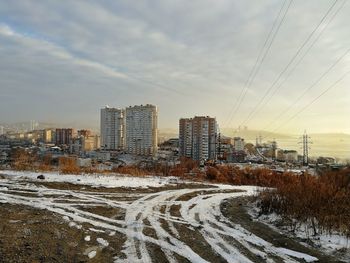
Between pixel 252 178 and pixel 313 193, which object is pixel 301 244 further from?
pixel 252 178

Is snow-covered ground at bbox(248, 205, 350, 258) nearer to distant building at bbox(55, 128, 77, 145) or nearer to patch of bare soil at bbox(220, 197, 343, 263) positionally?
patch of bare soil at bbox(220, 197, 343, 263)

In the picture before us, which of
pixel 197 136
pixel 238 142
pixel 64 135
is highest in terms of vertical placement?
pixel 64 135

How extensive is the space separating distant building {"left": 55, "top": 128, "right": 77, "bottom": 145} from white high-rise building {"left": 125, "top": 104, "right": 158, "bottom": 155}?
43.4 metres

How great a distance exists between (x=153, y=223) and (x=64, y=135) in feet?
575

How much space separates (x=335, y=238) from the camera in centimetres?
912

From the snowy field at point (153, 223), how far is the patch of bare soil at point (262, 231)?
243mm

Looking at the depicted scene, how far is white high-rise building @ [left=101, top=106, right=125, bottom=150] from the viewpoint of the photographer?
148500mm

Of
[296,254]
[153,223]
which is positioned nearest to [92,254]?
[153,223]

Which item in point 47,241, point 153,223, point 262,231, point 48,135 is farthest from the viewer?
point 48,135

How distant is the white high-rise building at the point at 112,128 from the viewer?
5846 inches

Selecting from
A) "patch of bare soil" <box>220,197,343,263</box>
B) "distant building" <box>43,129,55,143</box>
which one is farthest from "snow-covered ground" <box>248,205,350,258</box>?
"distant building" <box>43,129,55,143</box>

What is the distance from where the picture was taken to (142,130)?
136 metres

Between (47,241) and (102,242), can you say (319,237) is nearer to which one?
(102,242)

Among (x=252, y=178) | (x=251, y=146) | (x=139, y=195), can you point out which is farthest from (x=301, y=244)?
(x=251, y=146)
